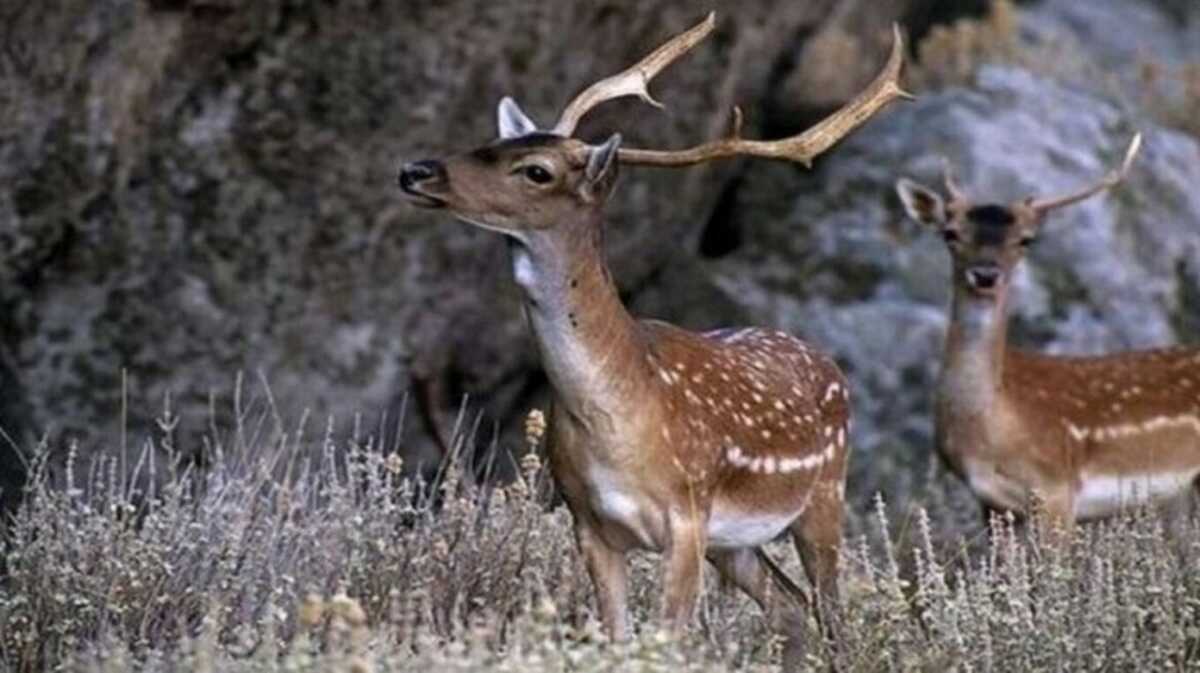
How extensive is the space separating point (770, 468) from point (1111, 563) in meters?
0.90

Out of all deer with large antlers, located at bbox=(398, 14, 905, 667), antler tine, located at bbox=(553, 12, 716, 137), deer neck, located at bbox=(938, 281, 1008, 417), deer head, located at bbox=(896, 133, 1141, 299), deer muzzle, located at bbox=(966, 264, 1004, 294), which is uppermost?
antler tine, located at bbox=(553, 12, 716, 137)

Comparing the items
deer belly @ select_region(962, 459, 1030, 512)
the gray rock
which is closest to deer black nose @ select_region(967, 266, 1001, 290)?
deer belly @ select_region(962, 459, 1030, 512)

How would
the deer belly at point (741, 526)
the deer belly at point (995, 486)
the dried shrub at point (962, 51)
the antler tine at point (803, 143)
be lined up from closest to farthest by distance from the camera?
the antler tine at point (803, 143)
the deer belly at point (741, 526)
the deer belly at point (995, 486)
the dried shrub at point (962, 51)

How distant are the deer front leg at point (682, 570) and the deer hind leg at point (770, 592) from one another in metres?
0.88

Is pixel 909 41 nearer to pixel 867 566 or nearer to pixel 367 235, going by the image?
pixel 367 235

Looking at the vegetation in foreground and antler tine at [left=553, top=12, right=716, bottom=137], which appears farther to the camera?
antler tine at [left=553, top=12, right=716, bottom=137]

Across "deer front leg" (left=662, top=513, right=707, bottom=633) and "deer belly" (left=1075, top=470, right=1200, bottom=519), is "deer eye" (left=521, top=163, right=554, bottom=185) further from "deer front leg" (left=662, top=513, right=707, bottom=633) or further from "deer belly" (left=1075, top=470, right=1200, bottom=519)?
"deer belly" (left=1075, top=470, right=1200, bottom=519)

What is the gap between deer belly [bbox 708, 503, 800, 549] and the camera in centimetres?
905

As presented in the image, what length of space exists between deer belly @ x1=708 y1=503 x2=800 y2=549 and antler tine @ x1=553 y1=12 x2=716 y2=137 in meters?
1.00

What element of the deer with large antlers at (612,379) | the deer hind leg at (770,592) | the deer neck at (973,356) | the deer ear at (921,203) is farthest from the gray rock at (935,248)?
the deer with large antlers at (612,379)

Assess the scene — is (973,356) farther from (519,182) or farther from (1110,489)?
(519,182)

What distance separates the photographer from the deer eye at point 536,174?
862 cm

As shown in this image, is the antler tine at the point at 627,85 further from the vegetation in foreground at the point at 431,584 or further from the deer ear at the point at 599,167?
the vegetation in foreground at the point at 431,584

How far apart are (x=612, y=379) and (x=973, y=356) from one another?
11.4 feet
